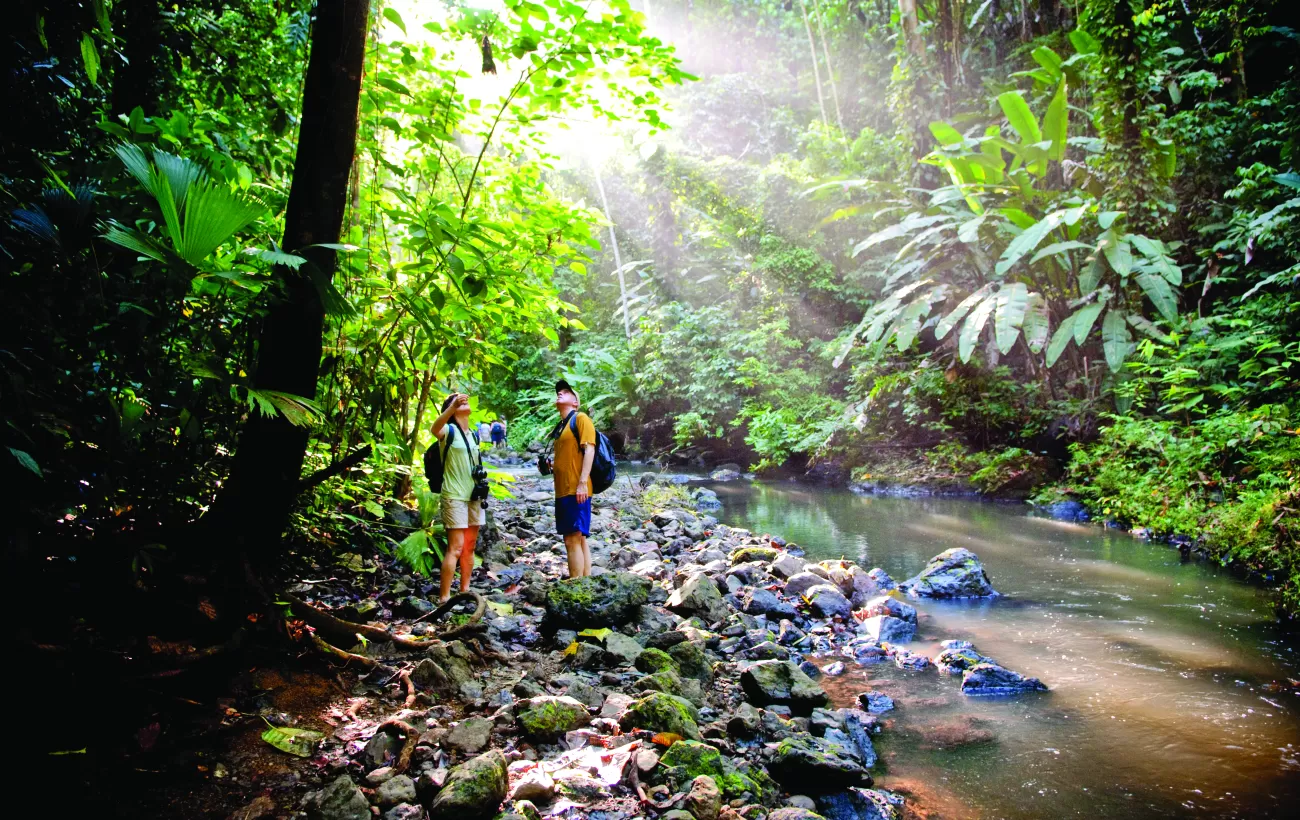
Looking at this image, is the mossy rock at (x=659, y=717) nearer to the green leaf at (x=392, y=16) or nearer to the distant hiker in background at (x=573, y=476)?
the distant hiker in background at (x=573, y=476)

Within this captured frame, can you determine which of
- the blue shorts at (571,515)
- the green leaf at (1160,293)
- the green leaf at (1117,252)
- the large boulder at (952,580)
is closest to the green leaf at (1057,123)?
the green leaf at (1117,252)

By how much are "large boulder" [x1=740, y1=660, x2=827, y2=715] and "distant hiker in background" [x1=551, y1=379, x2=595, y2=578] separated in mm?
1574

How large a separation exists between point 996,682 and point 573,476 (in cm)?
321

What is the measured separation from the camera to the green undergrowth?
6.34 meters

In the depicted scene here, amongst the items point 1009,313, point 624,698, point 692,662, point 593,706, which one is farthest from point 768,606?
point 1009,313

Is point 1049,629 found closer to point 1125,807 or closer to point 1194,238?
point 1125,807

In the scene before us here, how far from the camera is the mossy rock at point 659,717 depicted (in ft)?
10.1

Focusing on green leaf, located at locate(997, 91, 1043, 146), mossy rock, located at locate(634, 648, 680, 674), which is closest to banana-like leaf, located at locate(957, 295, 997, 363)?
green leaf, located at locate(997, 91, 1043, 146)

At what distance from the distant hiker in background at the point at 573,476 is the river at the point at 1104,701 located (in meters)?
2.05

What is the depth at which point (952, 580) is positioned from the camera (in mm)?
6555

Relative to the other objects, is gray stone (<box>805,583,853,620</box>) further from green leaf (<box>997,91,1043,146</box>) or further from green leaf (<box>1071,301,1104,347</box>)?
green leaf (<box>997,91,1043,146</box>)

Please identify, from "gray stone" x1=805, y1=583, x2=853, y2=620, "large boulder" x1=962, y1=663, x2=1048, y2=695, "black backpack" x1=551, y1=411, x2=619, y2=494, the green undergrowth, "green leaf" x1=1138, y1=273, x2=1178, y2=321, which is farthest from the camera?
"green leaf" x1=1138, y1=273, x2=1178, y2=321

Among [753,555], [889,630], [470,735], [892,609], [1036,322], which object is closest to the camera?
[470,735]

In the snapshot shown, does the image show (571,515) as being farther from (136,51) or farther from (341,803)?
(136,51)
